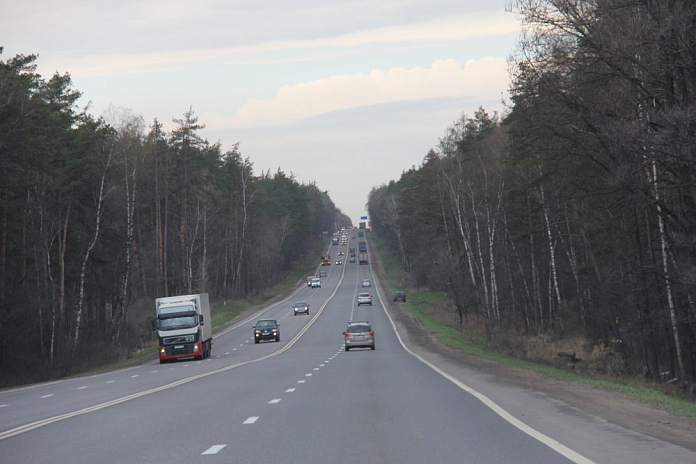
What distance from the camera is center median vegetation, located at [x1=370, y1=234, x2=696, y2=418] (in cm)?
1777

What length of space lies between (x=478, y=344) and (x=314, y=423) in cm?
3730

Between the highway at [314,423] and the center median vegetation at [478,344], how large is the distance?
215 cm

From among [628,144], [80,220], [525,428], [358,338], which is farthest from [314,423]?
[80,220]

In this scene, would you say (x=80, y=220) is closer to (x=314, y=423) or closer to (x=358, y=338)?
(x=358, y=338)

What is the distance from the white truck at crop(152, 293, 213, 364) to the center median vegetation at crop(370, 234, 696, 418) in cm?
1238

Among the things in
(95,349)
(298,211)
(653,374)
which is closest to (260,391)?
(653,374)

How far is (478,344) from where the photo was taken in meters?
49.9

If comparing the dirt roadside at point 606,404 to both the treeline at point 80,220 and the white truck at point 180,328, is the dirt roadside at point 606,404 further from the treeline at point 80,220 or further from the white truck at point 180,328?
the treeline at point 80,220

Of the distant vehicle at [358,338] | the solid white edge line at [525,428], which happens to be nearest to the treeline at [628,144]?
the solid white edge line at [525,428]

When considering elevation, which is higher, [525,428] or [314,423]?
[314,423]

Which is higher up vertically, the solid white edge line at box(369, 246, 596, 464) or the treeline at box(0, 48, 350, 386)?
the treeline at box(0, 48, 350, 386)

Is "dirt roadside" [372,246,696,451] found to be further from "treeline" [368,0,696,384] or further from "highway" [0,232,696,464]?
"treeline" [368,0,696,384]

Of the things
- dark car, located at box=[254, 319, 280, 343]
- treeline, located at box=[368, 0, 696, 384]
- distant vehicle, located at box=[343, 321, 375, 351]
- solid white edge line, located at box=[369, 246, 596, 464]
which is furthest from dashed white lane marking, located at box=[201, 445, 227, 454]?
dark car, located at box=[254, 319, 280, 343]

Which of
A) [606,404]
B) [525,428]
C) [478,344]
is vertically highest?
[525,428]
